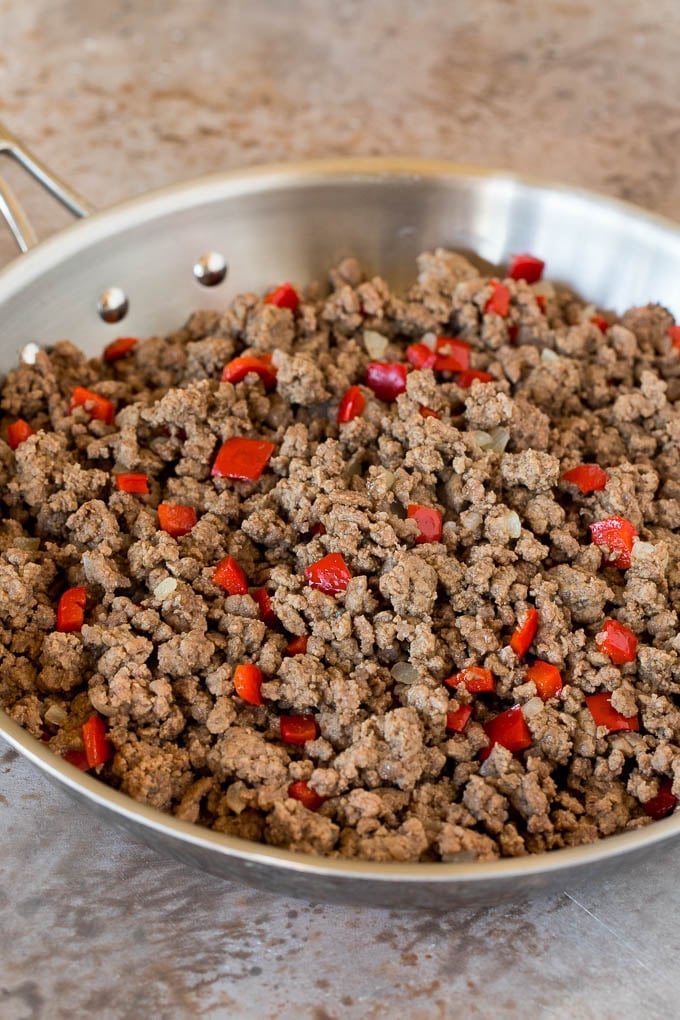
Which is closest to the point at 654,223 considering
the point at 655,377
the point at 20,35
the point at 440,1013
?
the point at 655,377

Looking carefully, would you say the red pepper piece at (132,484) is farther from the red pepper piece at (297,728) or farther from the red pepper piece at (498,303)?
the red pepper piece at (498,303)

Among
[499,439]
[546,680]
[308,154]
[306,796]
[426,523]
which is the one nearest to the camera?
[306,796]

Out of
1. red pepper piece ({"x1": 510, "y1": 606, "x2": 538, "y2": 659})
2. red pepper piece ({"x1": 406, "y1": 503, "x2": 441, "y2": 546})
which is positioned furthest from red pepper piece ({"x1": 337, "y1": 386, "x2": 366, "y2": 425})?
red pepper piece ({"x1": 510, "y1": 606, "x2": 538, "y2": 659})

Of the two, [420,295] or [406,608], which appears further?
[420,295]

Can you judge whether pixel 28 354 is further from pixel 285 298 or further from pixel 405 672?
pixel 405 672

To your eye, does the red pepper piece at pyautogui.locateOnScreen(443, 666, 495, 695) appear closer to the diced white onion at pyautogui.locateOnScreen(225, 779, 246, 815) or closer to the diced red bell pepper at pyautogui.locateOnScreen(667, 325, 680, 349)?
the diced white onion at pyautogui.locateOnScreen(225, 779, 246, 815)

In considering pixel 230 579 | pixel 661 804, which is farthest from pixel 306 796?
pixel 661 804

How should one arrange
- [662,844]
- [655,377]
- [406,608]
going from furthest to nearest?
[655,377] → [406,608] → [662,844]

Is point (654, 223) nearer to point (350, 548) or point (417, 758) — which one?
point (350, 548)
